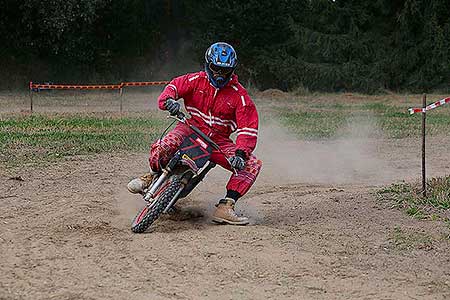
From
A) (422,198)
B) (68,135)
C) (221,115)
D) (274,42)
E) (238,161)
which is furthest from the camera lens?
(274,42)

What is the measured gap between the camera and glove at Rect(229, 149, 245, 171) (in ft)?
26.3

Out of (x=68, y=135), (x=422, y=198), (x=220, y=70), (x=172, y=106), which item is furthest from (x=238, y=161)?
(x=68, y=135)

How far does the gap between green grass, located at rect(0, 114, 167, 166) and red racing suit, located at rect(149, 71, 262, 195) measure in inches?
197

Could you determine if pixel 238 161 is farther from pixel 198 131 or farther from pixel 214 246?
pixel 214 246

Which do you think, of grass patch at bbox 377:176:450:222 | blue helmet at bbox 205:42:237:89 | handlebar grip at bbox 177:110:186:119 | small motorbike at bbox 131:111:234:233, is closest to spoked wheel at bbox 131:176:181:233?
small motorbike at bbox 131:111:234:233

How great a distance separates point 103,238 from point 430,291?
3.25 m

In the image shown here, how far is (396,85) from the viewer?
40.9 meters

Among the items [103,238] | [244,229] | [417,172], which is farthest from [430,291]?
[417,172]

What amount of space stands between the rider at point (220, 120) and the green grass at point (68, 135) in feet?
16.4

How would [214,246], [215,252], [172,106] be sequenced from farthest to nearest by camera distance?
[172,106] < [214,246] < [215,252]

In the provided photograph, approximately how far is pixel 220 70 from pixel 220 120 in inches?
23.5

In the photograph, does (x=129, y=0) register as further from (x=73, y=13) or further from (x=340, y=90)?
(x=340, y=90)

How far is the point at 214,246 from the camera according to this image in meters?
7.14

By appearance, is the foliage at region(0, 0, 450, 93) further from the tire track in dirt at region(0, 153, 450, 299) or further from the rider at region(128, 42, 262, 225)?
the rider at region(128, 42, 262, 225)
